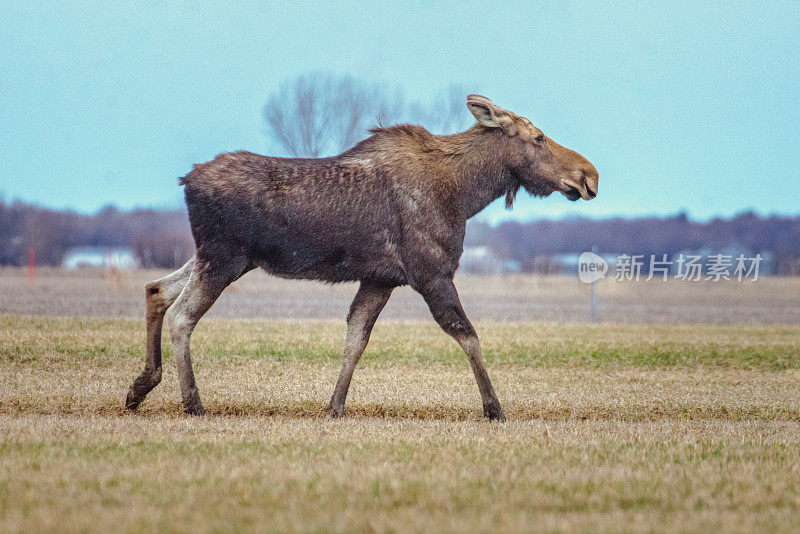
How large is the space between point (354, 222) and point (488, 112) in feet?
5.96

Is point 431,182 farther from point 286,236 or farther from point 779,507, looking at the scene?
point 779,507

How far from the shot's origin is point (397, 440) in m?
6.95

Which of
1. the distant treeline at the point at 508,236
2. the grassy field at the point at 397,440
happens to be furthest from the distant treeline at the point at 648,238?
the grassy field at the point at 397,440

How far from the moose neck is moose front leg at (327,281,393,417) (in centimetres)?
116

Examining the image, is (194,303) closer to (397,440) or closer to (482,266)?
(397,440)

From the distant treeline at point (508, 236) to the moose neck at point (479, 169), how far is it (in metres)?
30.2

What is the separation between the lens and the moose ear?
882 cm

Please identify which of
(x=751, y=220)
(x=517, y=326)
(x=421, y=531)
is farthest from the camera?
(x=751, y=220)

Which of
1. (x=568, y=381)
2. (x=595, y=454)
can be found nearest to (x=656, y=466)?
(x=595, y=454)

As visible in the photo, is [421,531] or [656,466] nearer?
[421,531]

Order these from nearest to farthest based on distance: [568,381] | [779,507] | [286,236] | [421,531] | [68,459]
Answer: [421,531], [779,507], [68,459], [286,236], [568,381]

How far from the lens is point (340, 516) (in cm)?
438

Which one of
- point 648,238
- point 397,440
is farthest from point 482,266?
point 397,440

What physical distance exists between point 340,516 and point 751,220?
3601 inches
